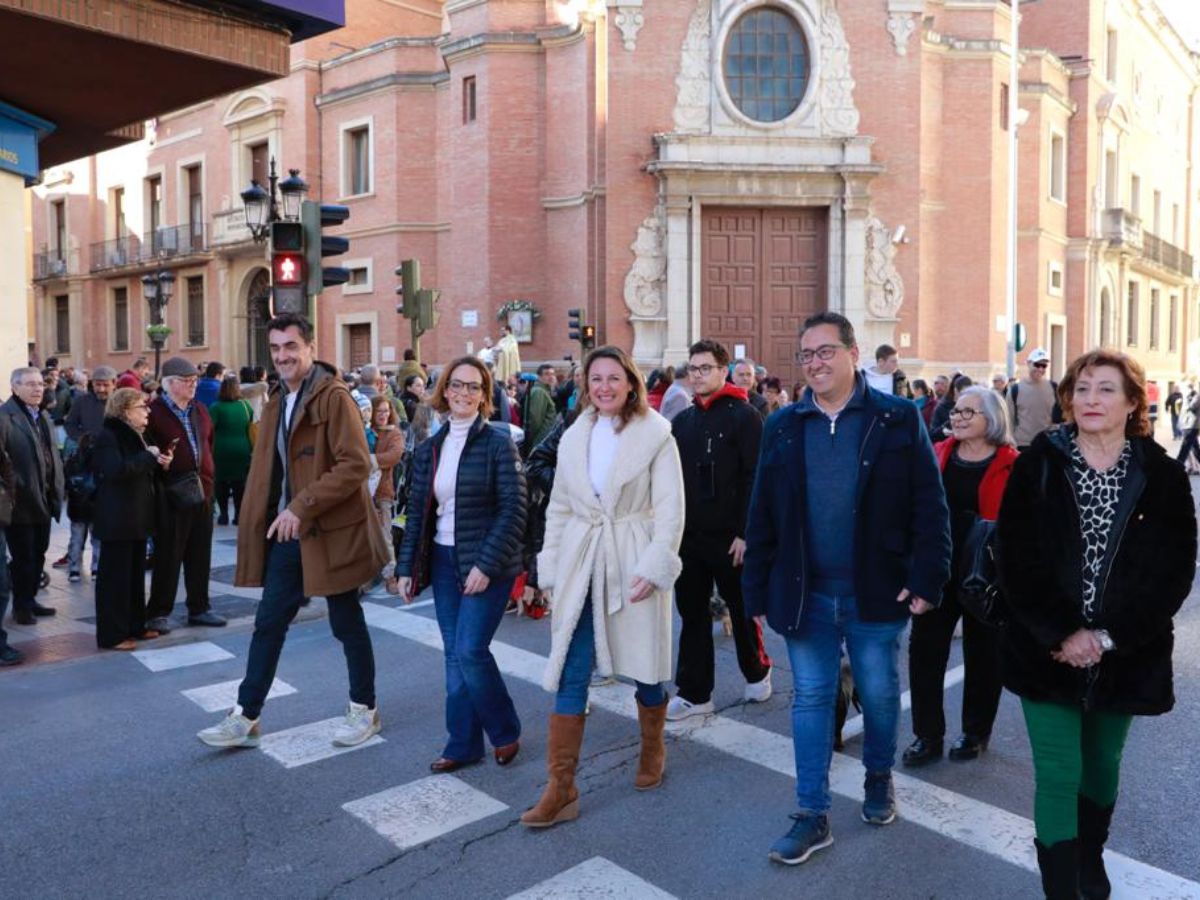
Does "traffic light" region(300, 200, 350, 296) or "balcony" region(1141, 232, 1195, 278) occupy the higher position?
"balcony" region(1141, 232, 1195, 278)

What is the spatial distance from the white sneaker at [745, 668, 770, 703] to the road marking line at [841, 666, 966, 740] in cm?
53

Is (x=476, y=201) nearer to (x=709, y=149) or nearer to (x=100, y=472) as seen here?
(x=709, y=149)

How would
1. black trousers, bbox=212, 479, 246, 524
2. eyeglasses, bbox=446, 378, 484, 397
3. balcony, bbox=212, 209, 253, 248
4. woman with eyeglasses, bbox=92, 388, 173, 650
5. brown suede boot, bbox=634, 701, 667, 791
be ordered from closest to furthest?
brown suede boot, bbox=634, 701, 667, 791 < eyeglasses, bbox=446, 378, 484, 397 < woman with eyeglasses, bbox=92, 388, 173, 650 < black trousers, bbox=212, 479, 246, 524 < balcony, bbox=212, 209, 253, 248

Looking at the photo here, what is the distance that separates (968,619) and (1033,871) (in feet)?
4.89

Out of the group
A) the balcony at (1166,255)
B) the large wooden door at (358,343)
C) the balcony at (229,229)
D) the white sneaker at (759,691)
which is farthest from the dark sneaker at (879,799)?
the balcony at (1166,255)

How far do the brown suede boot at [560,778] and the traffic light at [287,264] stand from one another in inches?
230

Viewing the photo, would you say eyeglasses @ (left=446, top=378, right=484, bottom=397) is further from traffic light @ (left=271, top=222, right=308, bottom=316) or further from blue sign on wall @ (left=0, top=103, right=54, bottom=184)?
blue sign on wall @ (left=0, top=103, right=54, bottom=184)

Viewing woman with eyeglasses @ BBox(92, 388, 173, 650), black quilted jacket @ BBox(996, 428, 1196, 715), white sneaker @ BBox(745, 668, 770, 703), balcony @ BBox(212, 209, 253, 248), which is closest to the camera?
black quilted jacket @ BBox(996, 428, 1196, 715)

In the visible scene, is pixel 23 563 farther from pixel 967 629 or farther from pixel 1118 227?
pixel 1118 227

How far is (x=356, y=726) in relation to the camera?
5328 millimetres

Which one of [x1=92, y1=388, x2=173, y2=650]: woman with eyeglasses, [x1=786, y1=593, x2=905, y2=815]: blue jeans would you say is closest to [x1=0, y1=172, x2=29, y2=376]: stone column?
[x1=92, y1=388, x2=173, y2=650]: woman with eyeglasses

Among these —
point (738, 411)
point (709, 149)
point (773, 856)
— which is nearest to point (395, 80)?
point (709, 149)

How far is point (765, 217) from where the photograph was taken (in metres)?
25.7

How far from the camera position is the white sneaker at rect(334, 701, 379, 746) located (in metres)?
5.28
